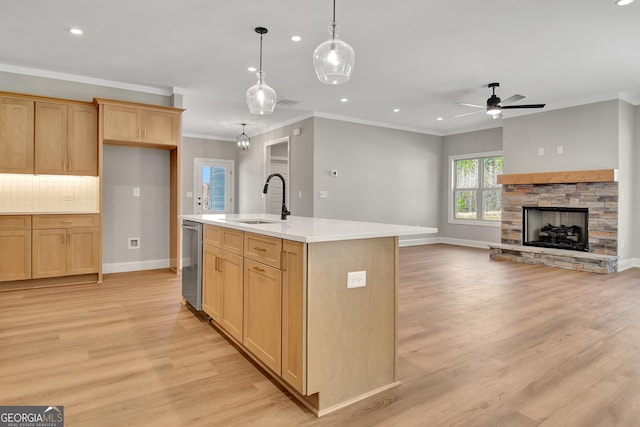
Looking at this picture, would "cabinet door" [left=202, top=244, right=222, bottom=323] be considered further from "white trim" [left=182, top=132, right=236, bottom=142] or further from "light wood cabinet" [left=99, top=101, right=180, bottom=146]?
"white trim" [left=182, top=132, right=236, bottom=142]

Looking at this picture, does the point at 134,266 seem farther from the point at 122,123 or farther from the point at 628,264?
the point at 628,264

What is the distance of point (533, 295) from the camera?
4223mm

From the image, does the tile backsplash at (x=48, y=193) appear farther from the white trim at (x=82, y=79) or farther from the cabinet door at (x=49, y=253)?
the white trim at (x=82, y=79)

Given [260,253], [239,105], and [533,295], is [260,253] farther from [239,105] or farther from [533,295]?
[239,105]

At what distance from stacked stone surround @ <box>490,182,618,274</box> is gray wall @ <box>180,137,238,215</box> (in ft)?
21.5

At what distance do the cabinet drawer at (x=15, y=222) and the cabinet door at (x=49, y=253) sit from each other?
11 cm

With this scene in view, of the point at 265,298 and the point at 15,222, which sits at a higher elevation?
the point at 15,222

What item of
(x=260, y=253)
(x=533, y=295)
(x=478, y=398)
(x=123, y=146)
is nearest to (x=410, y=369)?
(x=478, y=398)

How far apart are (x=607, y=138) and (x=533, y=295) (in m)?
3.24

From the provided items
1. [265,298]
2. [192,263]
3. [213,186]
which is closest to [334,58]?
[265,298]

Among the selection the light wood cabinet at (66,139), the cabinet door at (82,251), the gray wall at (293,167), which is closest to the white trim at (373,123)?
the gray wall at (293,167)

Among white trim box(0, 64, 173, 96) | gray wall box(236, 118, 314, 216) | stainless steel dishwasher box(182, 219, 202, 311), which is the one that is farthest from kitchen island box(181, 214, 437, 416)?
gray wall box(236, 118, 314, 216)

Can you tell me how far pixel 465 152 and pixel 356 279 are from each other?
7.57 m

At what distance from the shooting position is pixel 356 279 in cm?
200
